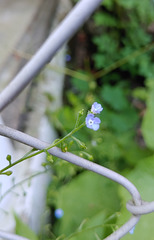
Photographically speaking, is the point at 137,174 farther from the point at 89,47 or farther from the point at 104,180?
the point at 89,47

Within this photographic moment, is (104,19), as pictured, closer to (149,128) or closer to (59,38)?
(149,128)

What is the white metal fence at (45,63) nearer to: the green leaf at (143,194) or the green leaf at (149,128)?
the green leaf at (143,194)

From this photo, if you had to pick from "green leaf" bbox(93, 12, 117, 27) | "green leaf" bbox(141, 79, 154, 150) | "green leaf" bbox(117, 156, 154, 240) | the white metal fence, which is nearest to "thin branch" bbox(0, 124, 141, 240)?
the white metal fence

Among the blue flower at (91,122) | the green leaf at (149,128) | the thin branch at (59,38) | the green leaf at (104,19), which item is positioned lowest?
the blue flower at (91,122)

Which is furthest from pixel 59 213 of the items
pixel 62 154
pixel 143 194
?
pixel 62 154

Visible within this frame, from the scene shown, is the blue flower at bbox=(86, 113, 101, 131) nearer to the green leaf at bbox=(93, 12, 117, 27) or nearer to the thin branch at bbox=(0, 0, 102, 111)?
the thin branch at bbox=(0, 0, 102, 111)

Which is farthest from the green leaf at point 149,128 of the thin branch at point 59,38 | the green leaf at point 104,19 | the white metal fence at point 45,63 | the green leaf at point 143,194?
the thin branch at point 59,38

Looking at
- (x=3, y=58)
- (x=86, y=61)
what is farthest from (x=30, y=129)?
(x=86, y=61)

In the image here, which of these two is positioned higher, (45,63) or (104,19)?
(104,19)

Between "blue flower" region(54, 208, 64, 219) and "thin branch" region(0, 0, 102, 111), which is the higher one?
"blue flower" region(54, 208, 64, 219)
